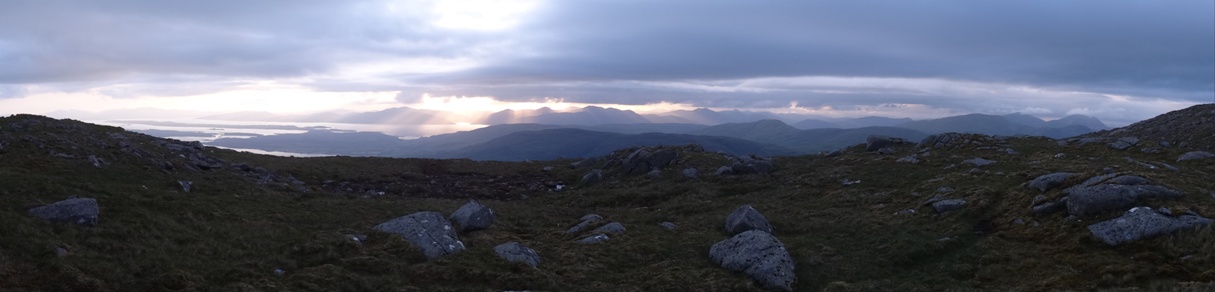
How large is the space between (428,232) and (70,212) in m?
13.7

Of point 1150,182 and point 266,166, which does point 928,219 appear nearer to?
point 1150,182

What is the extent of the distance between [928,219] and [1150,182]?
1009 centimetres

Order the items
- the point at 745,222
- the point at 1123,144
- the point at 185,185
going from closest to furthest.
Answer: the point at 745,222 < the point at 185,185 < the point at 1123,144

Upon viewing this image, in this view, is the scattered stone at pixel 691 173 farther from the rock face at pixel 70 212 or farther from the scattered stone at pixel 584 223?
the rock face at pixel 70 212

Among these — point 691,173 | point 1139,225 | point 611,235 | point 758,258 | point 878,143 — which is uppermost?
point 878,143

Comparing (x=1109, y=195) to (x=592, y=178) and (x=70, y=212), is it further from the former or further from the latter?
(x=70, y=212)

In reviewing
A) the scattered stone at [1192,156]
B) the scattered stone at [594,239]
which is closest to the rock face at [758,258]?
the scattered stone at [594,239]

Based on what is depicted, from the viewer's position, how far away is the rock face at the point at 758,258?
24.2m

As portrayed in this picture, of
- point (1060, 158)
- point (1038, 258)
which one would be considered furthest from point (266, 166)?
point (1060, 158)

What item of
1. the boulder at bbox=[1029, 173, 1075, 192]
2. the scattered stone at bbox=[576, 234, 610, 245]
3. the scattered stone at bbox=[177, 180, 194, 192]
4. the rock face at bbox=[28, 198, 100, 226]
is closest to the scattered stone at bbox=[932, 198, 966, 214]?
the boulder at bbox=[1029, 173, 1075, 192]

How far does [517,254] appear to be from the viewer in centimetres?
2659

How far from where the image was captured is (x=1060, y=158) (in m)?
47.4

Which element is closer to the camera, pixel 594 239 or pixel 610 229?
pixel 594 239

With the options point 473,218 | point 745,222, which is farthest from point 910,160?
point 473,218
